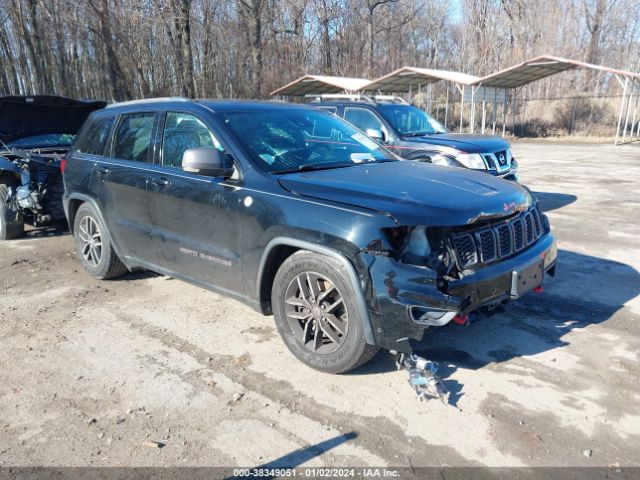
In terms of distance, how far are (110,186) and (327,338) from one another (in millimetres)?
2824

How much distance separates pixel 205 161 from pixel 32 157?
4840 mm

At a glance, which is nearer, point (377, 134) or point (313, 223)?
point (313, 223)

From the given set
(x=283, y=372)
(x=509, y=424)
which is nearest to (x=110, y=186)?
(x=283, y=372)

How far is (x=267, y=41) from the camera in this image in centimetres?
3247

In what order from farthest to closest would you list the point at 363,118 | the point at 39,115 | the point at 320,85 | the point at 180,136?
the point at 320,85, the point at 363,118, the point at 39,115, the point at 180,136

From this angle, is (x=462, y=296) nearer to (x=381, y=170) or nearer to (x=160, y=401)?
(x=381, y=170)

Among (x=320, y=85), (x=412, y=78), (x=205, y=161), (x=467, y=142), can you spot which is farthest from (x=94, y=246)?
(x=412, y=78)

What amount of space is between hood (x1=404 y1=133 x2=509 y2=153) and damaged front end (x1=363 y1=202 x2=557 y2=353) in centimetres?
511

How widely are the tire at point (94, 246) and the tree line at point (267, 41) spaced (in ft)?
58.2

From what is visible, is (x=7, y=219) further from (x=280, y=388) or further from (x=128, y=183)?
(x=280, y=388)

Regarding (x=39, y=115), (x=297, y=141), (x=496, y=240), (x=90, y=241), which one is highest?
(x=39, y=115)

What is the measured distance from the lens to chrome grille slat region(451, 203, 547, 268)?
133 inches

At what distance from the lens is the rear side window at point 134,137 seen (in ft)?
15.8

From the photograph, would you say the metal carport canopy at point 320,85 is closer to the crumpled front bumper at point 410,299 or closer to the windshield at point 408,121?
the windshield at point 408,121
